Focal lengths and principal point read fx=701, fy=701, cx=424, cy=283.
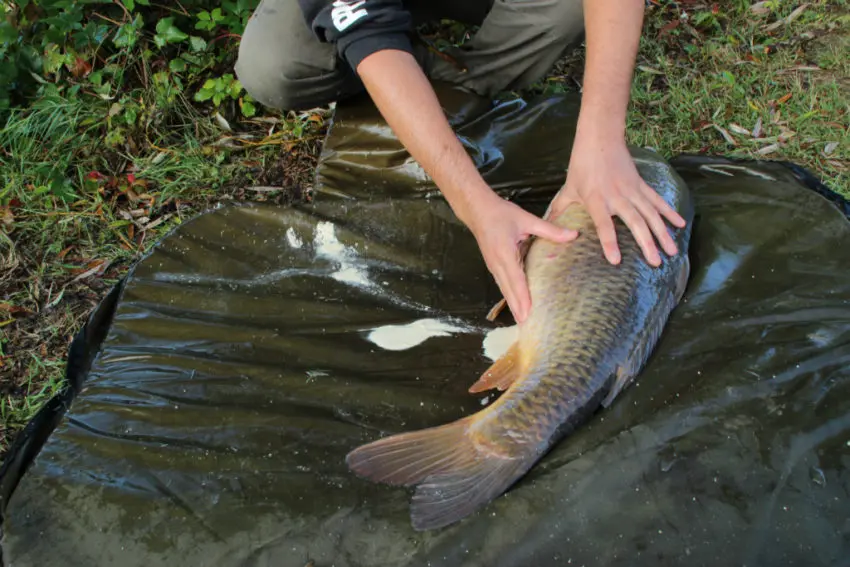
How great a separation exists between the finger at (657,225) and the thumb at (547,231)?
192 mm

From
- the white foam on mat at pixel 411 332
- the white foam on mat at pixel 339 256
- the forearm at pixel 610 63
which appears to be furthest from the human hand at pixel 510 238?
the white foam on mat at pixel 339 256

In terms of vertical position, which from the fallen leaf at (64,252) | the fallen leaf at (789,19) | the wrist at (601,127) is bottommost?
the fallen leaf at (789,19)

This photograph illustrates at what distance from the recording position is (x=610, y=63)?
192 centimetres

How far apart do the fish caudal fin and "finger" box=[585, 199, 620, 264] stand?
563 mm

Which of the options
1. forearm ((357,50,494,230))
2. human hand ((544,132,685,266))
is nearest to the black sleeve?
forearm ((357,50,494,230))

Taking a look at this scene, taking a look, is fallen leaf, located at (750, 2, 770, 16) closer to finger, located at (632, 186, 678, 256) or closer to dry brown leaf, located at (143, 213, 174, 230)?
finger, located at (632, 186, 678, 256)

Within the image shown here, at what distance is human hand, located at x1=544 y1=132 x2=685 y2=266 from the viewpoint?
1756 millimetres

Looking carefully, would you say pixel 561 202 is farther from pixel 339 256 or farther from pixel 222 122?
pixel 222 122

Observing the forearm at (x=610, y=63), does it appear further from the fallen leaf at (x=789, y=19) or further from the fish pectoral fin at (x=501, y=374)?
the fallen leaf at (x=789, y=19)

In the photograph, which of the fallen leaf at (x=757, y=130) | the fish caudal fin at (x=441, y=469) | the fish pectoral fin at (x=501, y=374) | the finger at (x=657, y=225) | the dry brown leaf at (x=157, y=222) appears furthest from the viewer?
the fallen leaf at (x=757, y=130)

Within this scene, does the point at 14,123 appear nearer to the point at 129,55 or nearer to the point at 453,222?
the point at 129,55

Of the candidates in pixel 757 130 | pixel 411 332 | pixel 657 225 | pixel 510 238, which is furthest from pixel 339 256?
pixel 757 130

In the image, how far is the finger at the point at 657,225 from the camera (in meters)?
1.78

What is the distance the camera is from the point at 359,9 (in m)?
1.95
